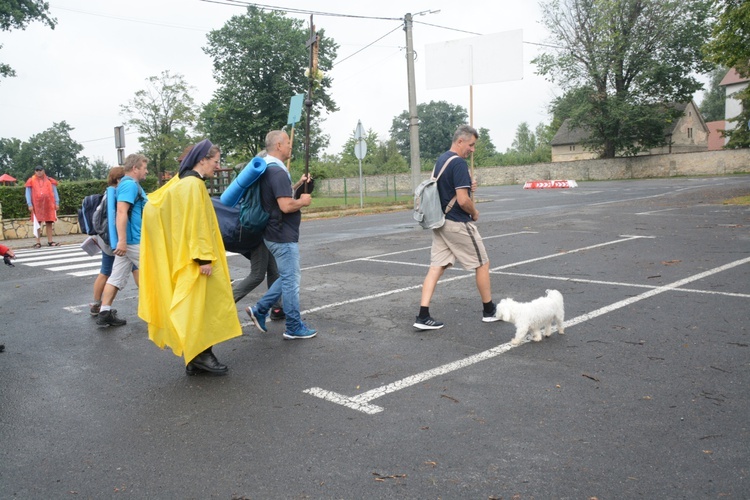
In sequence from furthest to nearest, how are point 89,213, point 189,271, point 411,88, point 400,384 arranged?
1. point 411,88
2. point 89,213
3. point 189,271
4. point 400,384

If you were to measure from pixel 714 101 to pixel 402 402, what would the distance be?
4157 inches

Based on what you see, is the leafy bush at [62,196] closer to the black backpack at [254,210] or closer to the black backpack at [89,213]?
the black backpack at [89,213]

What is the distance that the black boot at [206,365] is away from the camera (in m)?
4.84

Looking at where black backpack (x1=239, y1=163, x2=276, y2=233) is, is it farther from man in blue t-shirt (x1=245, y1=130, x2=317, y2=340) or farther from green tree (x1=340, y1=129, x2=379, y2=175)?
green tree (x1=340, y1=129, x2=379, y2=175)

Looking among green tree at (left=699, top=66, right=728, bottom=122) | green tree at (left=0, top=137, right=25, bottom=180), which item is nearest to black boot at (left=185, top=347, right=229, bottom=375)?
green tree at (left=699, top=66, right=728, bottom=122)

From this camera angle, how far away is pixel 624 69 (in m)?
51.5

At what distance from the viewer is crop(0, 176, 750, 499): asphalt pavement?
310 centimetres

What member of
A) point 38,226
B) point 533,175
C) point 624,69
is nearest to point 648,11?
point 624,69

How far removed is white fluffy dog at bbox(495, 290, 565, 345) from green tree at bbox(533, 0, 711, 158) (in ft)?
162

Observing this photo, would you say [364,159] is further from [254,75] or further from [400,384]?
[400,384]

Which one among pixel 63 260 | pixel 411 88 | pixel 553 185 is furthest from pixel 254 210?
pixel 553 185

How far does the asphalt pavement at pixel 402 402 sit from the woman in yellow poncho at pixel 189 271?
34 centimetres

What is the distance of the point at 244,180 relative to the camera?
5.38 m

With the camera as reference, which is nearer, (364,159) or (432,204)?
(432,204)
